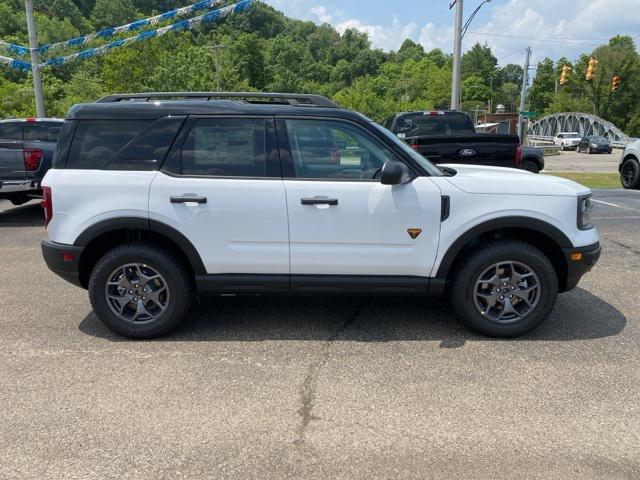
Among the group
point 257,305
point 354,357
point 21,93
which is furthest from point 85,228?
point 21,93

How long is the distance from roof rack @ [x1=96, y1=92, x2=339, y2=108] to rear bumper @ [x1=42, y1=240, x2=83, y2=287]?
49.6 inches

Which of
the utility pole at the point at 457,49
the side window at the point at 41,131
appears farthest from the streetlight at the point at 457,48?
the side window at the point at 41,131

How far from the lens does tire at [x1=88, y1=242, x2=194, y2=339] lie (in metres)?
4.14

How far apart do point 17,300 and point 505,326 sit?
4.60 m

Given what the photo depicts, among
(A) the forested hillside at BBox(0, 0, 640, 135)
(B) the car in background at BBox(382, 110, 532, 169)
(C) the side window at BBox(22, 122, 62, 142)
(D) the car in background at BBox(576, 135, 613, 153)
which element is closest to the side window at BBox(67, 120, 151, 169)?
(B) the car in background at BBox(382, 110, 532, 169)

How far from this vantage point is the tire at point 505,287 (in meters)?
4.07

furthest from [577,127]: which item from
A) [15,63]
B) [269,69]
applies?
[15,63]

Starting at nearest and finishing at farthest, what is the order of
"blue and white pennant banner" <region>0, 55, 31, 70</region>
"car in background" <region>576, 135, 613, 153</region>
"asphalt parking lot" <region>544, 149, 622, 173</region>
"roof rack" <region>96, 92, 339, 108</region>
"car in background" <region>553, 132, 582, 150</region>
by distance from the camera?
"roof rack" <region>96, 92, 339, 108</region>, "blue and white pennant banner" <region>0, 55, 31, 70</region>, "asphalt parking lot" <region>544, 149, 622, 173</region>, "car in background" <region>576, 135, 613, 153</region>, "car in background" <region>553, 132, 582, 150</region>

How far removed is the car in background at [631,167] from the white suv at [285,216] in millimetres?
10483

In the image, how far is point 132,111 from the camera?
4.13 metres

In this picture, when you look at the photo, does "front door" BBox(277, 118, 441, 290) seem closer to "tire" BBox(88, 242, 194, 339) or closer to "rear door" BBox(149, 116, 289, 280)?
"rear door" BBox(149, 116, 289, 280)

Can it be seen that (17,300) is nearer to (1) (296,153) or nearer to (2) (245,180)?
(2) (245,180)

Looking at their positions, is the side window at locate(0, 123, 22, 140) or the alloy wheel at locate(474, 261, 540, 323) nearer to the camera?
the alloy wheel at locate(474, 261, 540, 323)

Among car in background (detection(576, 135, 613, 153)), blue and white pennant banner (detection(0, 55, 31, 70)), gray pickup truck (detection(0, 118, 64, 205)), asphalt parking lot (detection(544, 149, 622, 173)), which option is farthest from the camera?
car in background (detection(576, 135, 613, 153))
